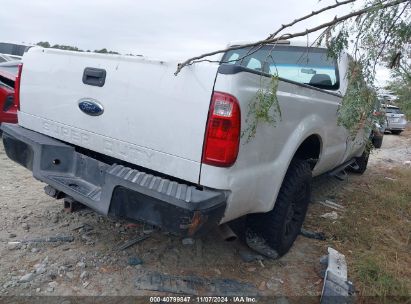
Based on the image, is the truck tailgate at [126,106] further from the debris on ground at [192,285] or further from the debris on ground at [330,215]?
the debris on ground at [330,215]

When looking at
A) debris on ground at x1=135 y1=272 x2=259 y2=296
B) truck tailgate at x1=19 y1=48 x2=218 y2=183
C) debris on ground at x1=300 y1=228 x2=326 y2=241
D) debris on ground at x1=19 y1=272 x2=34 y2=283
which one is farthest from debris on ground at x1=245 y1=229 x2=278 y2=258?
debris on ground at x1=19 y1=272 x2=34 y2=283

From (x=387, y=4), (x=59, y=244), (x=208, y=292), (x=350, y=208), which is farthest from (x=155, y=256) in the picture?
(x=350, y=208)

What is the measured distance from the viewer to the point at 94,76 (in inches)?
109

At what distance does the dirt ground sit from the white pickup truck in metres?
0.29

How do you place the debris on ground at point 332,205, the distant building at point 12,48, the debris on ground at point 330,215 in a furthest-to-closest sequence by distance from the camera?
1. the distant building at point 12,48
2. the debris on ground at point 332,205
3. the debris on ground at point 330,215

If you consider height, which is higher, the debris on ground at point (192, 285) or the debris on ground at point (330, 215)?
the debris on ground at point (330, 215)

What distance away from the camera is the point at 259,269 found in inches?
125

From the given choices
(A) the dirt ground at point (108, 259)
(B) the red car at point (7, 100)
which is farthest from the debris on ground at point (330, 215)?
(B) the red car at point (7, 100)

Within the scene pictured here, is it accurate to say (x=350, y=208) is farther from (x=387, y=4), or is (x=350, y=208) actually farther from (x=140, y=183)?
(x=140, y=183)

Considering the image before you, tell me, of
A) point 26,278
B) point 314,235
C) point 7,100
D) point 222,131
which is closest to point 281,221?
point 314,235

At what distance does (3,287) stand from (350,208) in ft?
13.2

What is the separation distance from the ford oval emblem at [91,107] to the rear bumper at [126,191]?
1.02ft

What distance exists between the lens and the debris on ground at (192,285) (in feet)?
9.05

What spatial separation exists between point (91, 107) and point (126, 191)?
2.48 ft
